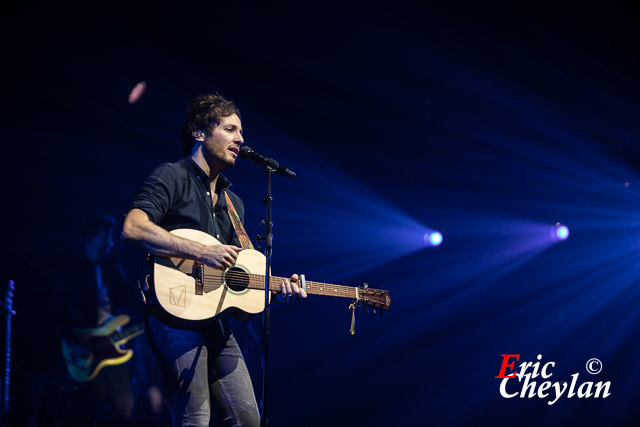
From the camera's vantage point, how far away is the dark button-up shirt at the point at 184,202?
9.27 feet

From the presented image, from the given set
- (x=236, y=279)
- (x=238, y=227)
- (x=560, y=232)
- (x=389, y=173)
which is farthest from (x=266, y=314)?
(x=560, y=232)

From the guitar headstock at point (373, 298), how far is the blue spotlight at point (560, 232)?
6.09m

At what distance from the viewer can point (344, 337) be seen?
28.3 feet

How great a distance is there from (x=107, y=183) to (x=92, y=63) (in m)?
1.61

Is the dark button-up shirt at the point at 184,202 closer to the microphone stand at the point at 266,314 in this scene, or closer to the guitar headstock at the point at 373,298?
the microphone stand at the point at 266,314

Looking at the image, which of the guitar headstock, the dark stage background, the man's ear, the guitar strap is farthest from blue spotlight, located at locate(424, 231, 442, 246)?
the man's ear

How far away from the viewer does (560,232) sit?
895 centimetres

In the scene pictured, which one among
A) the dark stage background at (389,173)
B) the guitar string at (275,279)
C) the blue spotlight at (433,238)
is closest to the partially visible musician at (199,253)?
the guitar string at (275,279)

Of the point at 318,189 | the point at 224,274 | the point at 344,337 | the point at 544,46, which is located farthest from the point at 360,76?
the point at 224,274

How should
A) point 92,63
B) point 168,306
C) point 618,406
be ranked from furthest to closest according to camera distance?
point 618,406
point 92,63
point 168,306

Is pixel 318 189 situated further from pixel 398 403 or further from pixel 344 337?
pixel 398 403

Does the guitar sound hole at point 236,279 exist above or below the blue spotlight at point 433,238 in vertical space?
below

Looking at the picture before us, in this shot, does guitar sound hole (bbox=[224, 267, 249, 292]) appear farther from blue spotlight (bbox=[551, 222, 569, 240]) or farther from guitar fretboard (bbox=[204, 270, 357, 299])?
blue spotlight (bbox=[551, 222, 569, 240])

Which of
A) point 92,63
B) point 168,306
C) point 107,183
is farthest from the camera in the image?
point 107,183
